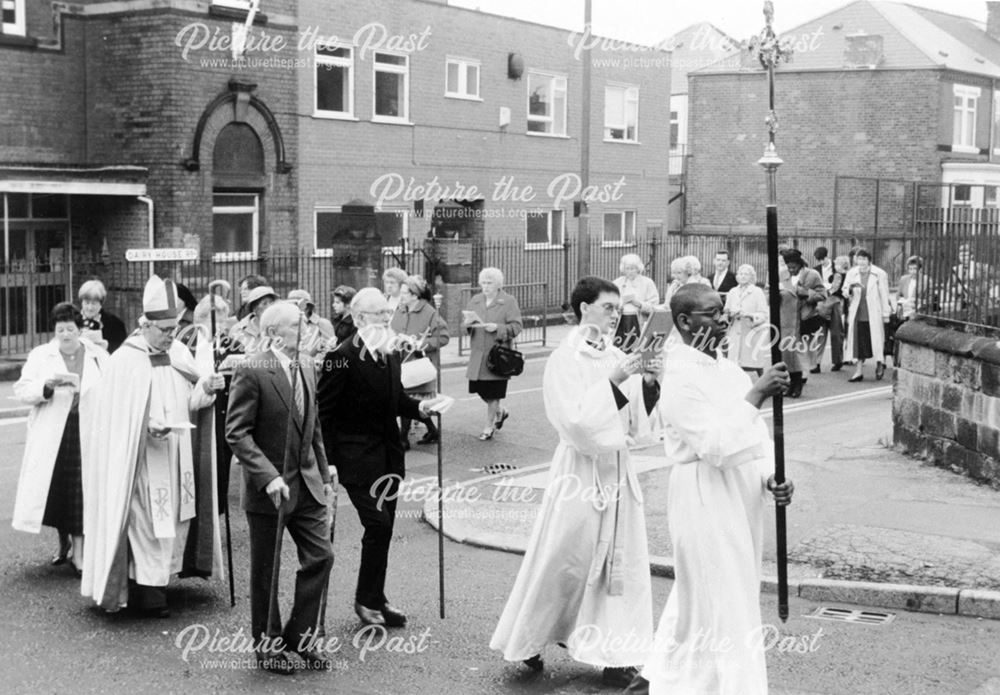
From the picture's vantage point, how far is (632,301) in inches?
591

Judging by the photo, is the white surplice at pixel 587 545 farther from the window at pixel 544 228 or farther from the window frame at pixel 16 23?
the window at pixel 544 228

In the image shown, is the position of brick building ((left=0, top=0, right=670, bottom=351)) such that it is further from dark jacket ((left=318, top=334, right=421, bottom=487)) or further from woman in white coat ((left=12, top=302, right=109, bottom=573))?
dark jacket ((left=318, top=334, right=421, bottom=487))

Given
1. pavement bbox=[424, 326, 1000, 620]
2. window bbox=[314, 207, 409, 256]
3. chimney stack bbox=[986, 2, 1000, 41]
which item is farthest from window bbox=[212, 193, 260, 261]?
chimney stack bbox=[986, 2, 1000, 41]

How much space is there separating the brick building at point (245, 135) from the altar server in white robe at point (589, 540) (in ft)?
50.2

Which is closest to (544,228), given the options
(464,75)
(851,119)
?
(464,75)

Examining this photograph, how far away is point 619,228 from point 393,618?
2820 cm

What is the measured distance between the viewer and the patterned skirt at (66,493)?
8.77 meters

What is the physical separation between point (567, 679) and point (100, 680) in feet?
7.66

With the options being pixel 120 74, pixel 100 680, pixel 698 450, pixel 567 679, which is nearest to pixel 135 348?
pixel 100 680

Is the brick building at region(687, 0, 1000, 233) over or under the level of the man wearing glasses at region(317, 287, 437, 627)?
over

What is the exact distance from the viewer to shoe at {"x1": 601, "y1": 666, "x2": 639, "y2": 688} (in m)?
6.57

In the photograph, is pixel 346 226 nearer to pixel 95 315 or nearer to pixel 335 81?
pixel 335 81

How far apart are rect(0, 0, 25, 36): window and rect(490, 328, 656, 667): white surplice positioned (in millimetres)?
17861

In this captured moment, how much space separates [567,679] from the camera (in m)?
6.71
